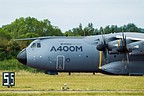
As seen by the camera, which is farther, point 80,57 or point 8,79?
point 80,57

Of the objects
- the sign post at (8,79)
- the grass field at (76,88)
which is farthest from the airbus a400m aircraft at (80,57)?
the sign post at (8,79)

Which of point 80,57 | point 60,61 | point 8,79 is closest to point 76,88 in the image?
point 8,79

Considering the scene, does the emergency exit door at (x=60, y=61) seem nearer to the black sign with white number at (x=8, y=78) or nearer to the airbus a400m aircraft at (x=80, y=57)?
the airbus a400m aircraft at (x=80, y=57)

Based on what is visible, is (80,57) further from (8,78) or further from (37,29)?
(37,29)

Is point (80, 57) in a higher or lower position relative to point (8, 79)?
higher

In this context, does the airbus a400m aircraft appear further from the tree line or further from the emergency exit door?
the tree line

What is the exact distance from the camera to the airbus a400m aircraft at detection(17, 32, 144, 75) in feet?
174

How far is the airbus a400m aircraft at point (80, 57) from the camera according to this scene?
174ft

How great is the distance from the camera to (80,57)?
179 ft

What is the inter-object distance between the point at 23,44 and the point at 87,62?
168 feet

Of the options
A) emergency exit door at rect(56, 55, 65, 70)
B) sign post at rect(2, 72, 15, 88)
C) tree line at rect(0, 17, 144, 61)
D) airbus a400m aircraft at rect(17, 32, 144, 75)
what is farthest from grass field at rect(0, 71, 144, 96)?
tree line at rect(0, 17, 144, 61)

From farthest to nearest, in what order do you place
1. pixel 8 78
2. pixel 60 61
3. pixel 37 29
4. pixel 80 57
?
pixel 37 29 < pixel 80 57 < pixel 60 61 < pixel 8 78

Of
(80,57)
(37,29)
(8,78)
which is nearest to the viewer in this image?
(8,78)

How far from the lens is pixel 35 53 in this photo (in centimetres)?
5522
